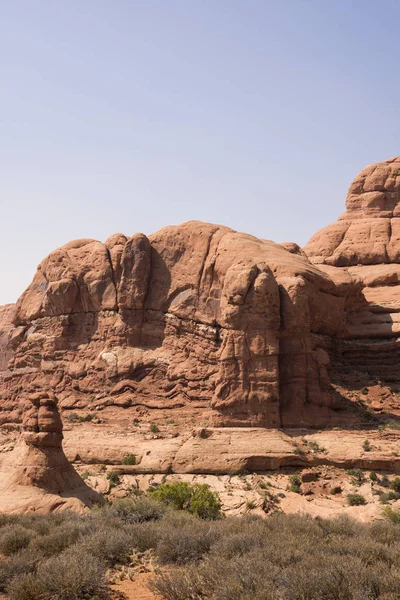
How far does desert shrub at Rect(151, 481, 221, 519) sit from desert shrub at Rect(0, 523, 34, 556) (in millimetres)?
9177

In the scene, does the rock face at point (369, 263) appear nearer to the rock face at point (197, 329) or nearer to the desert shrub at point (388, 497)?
the rock face at point (197, 329)

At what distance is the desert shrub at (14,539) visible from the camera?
16812mm

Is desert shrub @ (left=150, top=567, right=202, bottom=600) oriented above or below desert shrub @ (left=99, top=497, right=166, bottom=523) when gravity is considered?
above

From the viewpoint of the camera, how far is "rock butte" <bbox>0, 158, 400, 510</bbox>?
34438 millimetres

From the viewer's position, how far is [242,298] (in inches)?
1363

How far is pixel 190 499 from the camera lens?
27625 millimetres

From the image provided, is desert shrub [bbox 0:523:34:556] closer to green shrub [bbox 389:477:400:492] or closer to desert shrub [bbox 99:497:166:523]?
desert shrub [bbox 99:497:166:523]

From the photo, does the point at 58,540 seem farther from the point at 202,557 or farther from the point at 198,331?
the point at 198,331

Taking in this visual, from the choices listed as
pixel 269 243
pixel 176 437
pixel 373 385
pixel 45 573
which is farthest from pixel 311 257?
pixel 45 573

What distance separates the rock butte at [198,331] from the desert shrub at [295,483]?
3414 millimetres

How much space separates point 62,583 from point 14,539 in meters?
4.31

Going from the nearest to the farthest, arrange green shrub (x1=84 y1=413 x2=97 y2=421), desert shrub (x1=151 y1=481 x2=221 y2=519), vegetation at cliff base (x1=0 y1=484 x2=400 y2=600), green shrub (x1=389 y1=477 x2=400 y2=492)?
vegetation at cliff base (x1=0 y1=484 x2=400 y2=600) → desert shrub (x1=151 y1=481 x2=221 y2=519) → green shrub (x1=389 y1=477 x2=400 y2=492) → green shrub (x1=84 y1=413 x2=97 y2=421)

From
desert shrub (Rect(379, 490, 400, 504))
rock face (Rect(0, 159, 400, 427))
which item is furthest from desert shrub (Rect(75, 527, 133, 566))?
rock face (Rect(0, 159, 400, 427))

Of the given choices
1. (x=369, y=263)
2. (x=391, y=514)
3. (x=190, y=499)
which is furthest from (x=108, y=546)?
(x=369, y=263)
